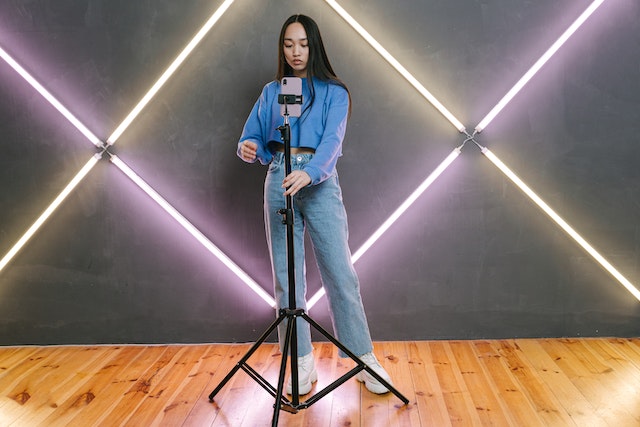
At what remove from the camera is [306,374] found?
239 centimetres

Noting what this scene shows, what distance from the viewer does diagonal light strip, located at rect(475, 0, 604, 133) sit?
2680mm

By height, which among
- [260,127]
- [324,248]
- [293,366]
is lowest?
[293,366]

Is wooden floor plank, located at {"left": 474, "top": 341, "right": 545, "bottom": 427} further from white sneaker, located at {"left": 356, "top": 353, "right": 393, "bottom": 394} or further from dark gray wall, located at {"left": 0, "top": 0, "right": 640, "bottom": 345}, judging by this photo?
white sneaker, located at {"left": 356, "top": 353, "right": 393, "bottom": 394}

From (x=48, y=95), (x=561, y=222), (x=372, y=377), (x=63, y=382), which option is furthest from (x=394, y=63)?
(x=63, y=382)

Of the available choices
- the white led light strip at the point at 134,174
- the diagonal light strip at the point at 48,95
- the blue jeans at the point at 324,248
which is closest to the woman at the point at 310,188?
the blue jeans at the point at 324,248

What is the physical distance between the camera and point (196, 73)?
281cm

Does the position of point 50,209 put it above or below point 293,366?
above

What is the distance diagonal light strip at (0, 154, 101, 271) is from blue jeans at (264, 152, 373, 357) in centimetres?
97

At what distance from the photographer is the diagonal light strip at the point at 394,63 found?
8.93 feet

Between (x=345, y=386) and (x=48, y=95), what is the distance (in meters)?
1.79

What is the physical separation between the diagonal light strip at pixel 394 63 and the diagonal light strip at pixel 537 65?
119 millimetres

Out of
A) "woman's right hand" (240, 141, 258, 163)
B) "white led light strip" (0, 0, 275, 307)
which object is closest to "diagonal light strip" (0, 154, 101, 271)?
"white led light strip" (0, 0, 275, 307)

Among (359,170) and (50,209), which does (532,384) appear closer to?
(359,170)

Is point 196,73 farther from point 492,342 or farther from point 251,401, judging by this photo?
point 492,342
